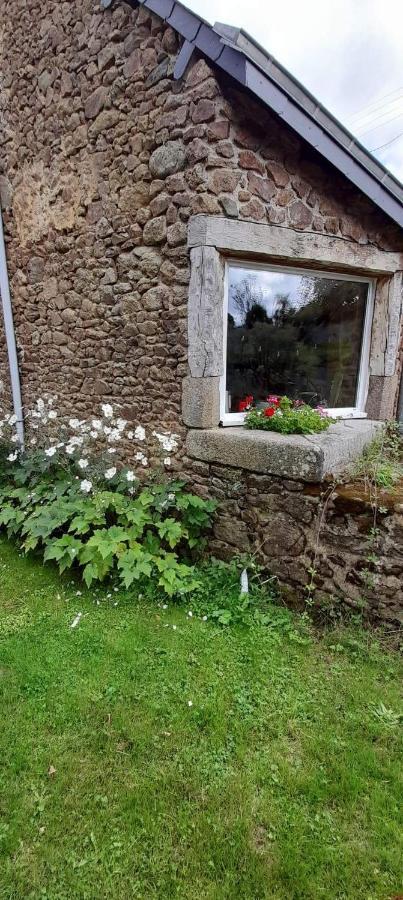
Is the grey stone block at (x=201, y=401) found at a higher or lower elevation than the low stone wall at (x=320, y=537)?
higher

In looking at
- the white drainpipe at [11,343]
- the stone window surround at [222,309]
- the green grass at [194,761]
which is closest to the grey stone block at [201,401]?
the stone window surround at [222,309]

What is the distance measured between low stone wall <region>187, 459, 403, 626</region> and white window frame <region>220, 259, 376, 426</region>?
0.55 metres

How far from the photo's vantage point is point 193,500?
137 inches

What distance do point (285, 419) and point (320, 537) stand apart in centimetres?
100

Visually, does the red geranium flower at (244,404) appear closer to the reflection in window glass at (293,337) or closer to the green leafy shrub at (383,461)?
the reflection in window glass at (293,337)

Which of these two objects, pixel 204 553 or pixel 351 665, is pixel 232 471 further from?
pixel 351 665

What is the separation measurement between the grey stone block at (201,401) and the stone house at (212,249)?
0.05 ft

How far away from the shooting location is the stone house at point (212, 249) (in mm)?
3123

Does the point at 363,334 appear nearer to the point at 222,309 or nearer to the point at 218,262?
the point at 222,309

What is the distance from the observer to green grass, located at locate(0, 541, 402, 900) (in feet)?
5.50

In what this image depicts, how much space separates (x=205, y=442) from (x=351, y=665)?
189 cm

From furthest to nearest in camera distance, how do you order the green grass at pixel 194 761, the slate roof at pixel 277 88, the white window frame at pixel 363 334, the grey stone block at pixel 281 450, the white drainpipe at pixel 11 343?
the white drainpipe at pixel 11 343 → the white window frame at pixel 363 334 → the grey stone block at pixel 281 450 → the slate roof at pixel 277 88 → the green grass at pixel 194 761

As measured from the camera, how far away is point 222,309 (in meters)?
3.51

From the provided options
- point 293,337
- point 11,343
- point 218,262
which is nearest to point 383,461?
point 293,337
